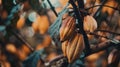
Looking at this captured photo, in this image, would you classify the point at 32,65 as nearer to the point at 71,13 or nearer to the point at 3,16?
the point at 71,13

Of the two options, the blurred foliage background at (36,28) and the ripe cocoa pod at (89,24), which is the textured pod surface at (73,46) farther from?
the blurred foliage background at (36,28)

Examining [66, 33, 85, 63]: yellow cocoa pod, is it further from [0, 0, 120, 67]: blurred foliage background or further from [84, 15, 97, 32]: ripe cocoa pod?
[0, 0, 120, 67]: blurred foliage background

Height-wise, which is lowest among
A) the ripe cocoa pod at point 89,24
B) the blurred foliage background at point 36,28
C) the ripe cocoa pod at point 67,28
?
the blurred foliage background at point 36,28

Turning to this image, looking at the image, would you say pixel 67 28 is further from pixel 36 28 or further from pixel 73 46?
pixel 36 28

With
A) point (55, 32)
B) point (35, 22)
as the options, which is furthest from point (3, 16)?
point (55, 32)

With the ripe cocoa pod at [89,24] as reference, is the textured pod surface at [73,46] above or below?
below

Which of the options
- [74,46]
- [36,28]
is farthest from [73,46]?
[36,28]

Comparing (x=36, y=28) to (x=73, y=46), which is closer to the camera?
(x=73, y=46)

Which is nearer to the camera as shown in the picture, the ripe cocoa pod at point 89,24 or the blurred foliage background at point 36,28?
the ripe cocoa pod at point 89,24

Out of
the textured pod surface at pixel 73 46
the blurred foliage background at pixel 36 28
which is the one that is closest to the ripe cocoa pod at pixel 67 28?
the textured pod surface at pixel 73 46
